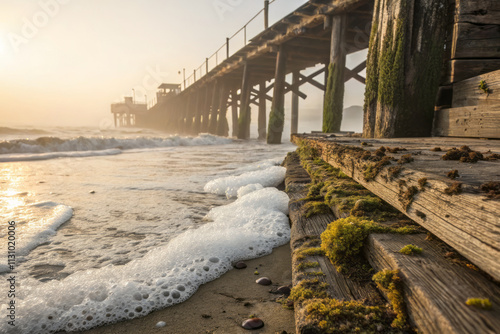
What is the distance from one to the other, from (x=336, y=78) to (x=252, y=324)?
6836 millimetres

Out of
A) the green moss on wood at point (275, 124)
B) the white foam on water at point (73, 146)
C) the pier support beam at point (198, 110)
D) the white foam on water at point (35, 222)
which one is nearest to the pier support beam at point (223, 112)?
the white foam on water at point (73, 146)

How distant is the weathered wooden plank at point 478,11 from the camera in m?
3.06

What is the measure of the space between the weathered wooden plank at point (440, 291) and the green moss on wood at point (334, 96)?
6459mm

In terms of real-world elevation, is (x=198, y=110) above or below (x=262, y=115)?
above

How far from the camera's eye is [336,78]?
7.19 meters

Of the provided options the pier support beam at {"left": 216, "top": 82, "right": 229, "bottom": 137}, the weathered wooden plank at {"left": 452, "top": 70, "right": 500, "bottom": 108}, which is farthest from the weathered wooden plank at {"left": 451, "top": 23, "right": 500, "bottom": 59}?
the pier support beam at {"left": 216, "top": 82, "right": 229, "bottom": 137}

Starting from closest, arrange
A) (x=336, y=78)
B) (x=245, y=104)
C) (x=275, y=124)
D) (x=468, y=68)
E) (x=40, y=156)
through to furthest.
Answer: (x=468, y=68) → (x=336, y=78) → (x=40, y=156) → (x=275, y=124) → (x=245, y=104)

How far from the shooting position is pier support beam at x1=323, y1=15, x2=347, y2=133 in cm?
718

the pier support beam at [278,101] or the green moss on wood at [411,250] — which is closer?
the green moss on wood at [411,250]

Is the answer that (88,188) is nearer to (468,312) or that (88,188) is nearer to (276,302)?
(276,302)

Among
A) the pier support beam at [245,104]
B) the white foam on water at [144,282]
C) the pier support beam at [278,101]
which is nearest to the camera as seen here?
the white foam on water at [144,282]

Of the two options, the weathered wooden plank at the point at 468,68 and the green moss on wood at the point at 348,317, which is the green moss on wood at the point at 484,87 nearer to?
→ the weathered wooden plank at the point at 468,68

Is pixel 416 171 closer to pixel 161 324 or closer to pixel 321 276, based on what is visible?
pixel 321 276

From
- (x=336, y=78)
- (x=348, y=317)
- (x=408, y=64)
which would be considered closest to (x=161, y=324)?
(x=348, y=317)
